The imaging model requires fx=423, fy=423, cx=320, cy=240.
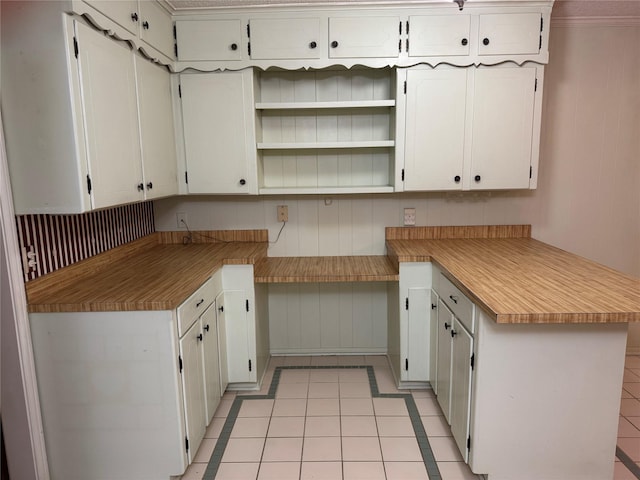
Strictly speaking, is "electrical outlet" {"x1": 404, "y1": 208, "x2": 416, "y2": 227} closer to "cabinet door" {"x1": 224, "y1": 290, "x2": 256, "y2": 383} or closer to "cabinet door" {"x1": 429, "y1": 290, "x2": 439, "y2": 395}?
"cabinet door" {"x1": 429, "y1": 290, "x2": 439, "y2": 395}

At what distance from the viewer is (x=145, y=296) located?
1.79 metres

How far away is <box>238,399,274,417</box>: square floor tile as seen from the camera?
8.08ft

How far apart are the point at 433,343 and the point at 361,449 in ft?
2.45

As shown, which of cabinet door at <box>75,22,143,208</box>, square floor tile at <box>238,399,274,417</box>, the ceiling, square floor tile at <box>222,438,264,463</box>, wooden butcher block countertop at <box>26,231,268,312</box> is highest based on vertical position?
the ceiling

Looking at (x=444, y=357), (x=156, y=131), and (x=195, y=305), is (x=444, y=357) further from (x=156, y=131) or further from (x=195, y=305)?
(x=156, y=131)

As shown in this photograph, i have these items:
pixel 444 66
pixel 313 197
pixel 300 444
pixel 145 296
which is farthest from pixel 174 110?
pixel 300 444

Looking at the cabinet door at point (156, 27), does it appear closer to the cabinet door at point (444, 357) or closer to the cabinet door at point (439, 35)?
the cabinet door at point (439, 35)

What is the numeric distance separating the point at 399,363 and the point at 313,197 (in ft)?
4.15

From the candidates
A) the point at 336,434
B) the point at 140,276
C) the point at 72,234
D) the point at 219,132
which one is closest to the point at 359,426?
the point at 336,434

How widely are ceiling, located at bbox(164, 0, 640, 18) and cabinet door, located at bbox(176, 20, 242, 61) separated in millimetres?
86

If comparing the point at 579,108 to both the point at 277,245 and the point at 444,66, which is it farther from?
the point at 277,245

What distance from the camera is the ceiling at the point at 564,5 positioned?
2.45 meters

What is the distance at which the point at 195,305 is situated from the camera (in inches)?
80.1

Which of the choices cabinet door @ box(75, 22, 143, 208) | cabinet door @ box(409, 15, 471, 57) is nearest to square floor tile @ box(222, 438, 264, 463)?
cabinet door @ box(75, 22, 143, 208)
